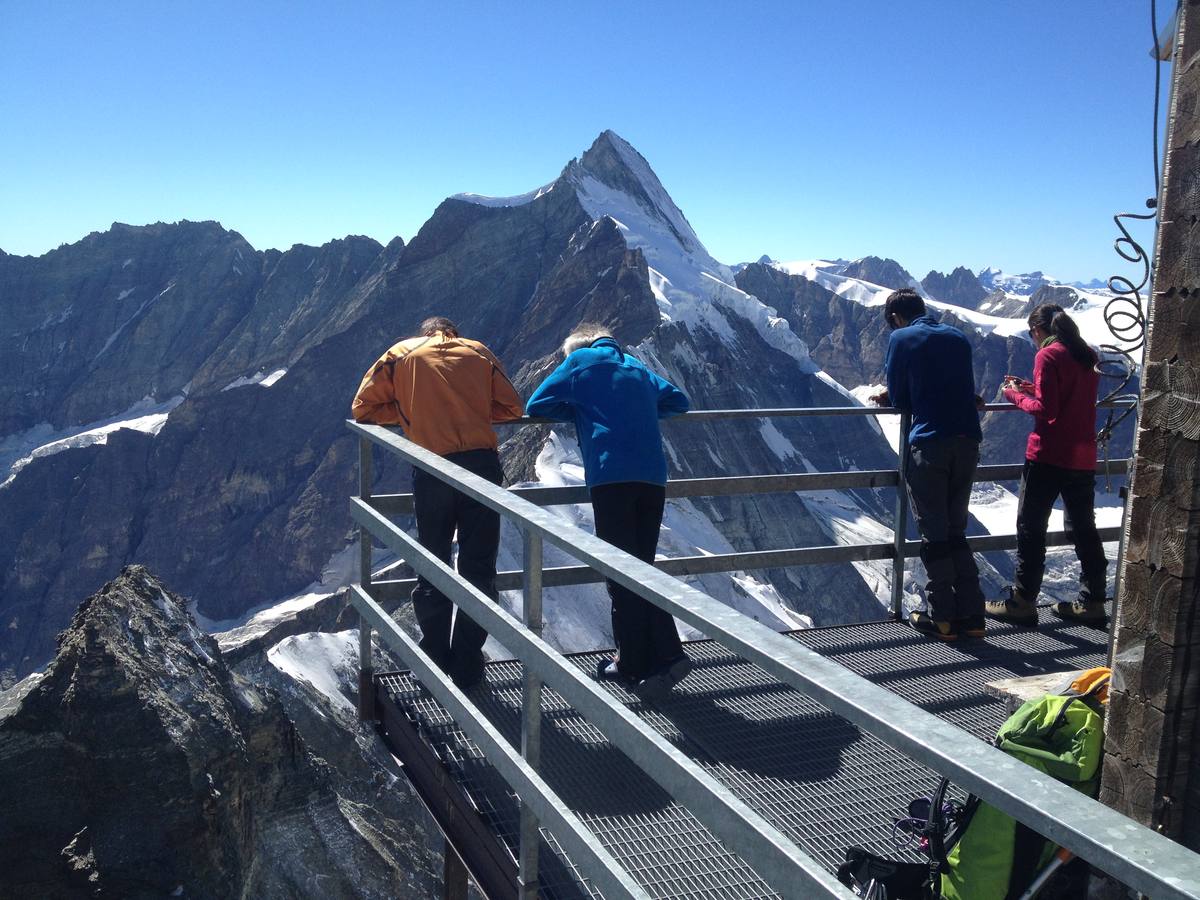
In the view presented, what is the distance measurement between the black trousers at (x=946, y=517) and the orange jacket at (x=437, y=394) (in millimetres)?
2306

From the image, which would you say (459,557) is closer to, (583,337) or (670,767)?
(583,337)

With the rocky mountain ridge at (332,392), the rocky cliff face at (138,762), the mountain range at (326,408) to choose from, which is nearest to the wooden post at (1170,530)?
the rocky cliff face at (138,762)

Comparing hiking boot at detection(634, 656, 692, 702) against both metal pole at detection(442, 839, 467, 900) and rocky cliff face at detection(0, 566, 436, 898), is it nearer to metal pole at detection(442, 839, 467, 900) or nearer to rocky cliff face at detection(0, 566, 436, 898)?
metal pole at detection(442, 839, 467, 900)

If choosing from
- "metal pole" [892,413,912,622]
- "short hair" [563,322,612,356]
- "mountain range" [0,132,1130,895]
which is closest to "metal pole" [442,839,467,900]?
"short hair" [563,322,612,356]

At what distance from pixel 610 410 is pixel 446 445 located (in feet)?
A: 2.71

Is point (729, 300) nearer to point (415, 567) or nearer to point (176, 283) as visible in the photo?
point (176, 283)

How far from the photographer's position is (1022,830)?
267cm

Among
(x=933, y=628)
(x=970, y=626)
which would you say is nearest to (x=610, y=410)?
(x=933, y=628)

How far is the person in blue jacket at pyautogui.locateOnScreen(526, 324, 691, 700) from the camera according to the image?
15.6ft

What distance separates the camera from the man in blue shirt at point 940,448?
5.61m

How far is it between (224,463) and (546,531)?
→ 11952cm

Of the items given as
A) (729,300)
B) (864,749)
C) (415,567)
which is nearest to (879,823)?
(864,749)

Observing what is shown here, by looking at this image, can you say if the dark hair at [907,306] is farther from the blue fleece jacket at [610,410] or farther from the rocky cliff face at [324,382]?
the rocky cliff face at [324,382]

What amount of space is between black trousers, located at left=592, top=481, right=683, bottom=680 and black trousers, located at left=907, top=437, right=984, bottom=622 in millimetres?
1674
